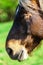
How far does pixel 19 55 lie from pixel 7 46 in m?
0.13

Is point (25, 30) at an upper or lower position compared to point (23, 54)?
upper

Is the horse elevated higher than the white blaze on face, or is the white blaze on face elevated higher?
the horse

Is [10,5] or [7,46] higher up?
[7,46]

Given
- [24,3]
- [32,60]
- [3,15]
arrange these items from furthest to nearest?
1. [3,15]
2. [32,60]
3. [24,3]

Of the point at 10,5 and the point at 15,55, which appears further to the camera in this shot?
the point at 10,5

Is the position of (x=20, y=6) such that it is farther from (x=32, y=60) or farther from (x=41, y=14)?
(x=32, y=60)

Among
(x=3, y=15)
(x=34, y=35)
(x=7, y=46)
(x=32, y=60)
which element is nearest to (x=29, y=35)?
(x=34, y=35)

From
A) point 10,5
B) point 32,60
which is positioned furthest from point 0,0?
point 32,60

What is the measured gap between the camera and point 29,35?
2678mm

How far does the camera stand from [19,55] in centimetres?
272

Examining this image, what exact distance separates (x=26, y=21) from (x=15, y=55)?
329 millimetres

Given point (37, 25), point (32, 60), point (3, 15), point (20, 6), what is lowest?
point (3, 15)

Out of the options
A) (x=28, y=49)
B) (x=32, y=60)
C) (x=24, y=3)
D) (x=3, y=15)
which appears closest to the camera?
(x=24, y=3)

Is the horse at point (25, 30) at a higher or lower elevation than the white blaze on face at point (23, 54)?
higher
